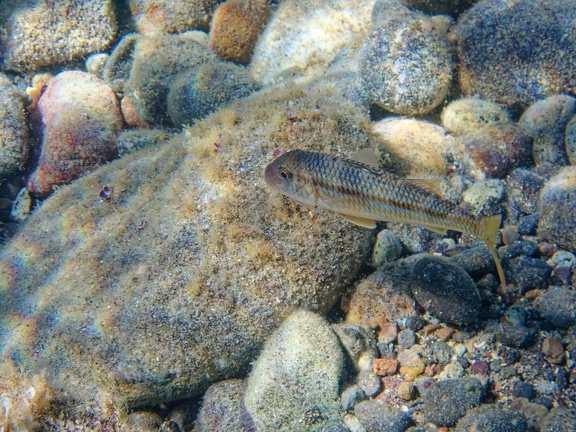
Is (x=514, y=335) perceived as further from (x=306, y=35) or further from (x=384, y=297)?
(x=306, y=35)

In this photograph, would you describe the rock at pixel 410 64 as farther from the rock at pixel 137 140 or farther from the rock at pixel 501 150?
the rock at pixel 137 140

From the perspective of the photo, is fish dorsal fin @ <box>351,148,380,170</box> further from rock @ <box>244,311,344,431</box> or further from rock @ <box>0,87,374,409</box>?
rock @ <box>244,311,344,431</box>

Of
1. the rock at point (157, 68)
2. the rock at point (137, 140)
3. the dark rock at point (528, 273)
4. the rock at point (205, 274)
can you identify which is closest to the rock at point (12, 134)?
the rock at point (157, 68)

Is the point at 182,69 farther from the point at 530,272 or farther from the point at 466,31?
the point at 530,272

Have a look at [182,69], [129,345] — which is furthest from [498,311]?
[182,69]

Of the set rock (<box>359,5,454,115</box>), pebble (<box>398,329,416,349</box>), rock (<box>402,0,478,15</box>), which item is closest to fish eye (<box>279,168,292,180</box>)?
pebble (<box>398,329,416,349</box>)
